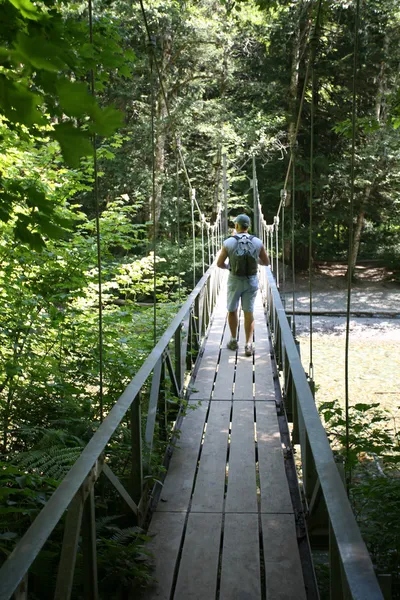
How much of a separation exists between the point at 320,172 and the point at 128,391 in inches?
631

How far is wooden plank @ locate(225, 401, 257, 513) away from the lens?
246cm

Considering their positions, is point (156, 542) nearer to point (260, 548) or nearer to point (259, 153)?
point (260, 548)

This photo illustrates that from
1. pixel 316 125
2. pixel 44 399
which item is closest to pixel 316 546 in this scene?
pixel 44 399

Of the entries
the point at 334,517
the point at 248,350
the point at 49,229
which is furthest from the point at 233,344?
the point at 334,517

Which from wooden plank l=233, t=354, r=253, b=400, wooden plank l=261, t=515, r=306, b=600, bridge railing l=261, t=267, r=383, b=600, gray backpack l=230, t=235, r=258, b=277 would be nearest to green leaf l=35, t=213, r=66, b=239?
bridge railing l=261, t=267, r=383, b=600

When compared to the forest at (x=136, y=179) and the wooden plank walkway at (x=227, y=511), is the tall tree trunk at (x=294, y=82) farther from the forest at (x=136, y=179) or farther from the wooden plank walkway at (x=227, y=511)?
the wooden plank walkway at (x=227, y=511)

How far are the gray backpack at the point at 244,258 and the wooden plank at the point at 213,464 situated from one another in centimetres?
144

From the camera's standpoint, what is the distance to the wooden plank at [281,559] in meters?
1.84

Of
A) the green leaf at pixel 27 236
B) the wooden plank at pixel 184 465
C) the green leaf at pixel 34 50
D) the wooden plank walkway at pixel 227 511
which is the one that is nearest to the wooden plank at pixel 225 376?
the wooden plank walkway at pixel 227 511

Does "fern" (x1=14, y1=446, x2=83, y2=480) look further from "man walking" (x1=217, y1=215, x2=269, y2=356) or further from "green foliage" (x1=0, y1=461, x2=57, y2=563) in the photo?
"man walking" (x1=217, y1=215, x2=269, y2=356)

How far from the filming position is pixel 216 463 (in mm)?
2871

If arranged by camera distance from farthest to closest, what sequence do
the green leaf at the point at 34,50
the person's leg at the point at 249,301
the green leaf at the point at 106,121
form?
the person's leg at the point at 249,301, the green leaf at the point at 106,121, the green leaf at the point at 34,50

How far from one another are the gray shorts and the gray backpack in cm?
6

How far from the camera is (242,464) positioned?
284 centimetres
